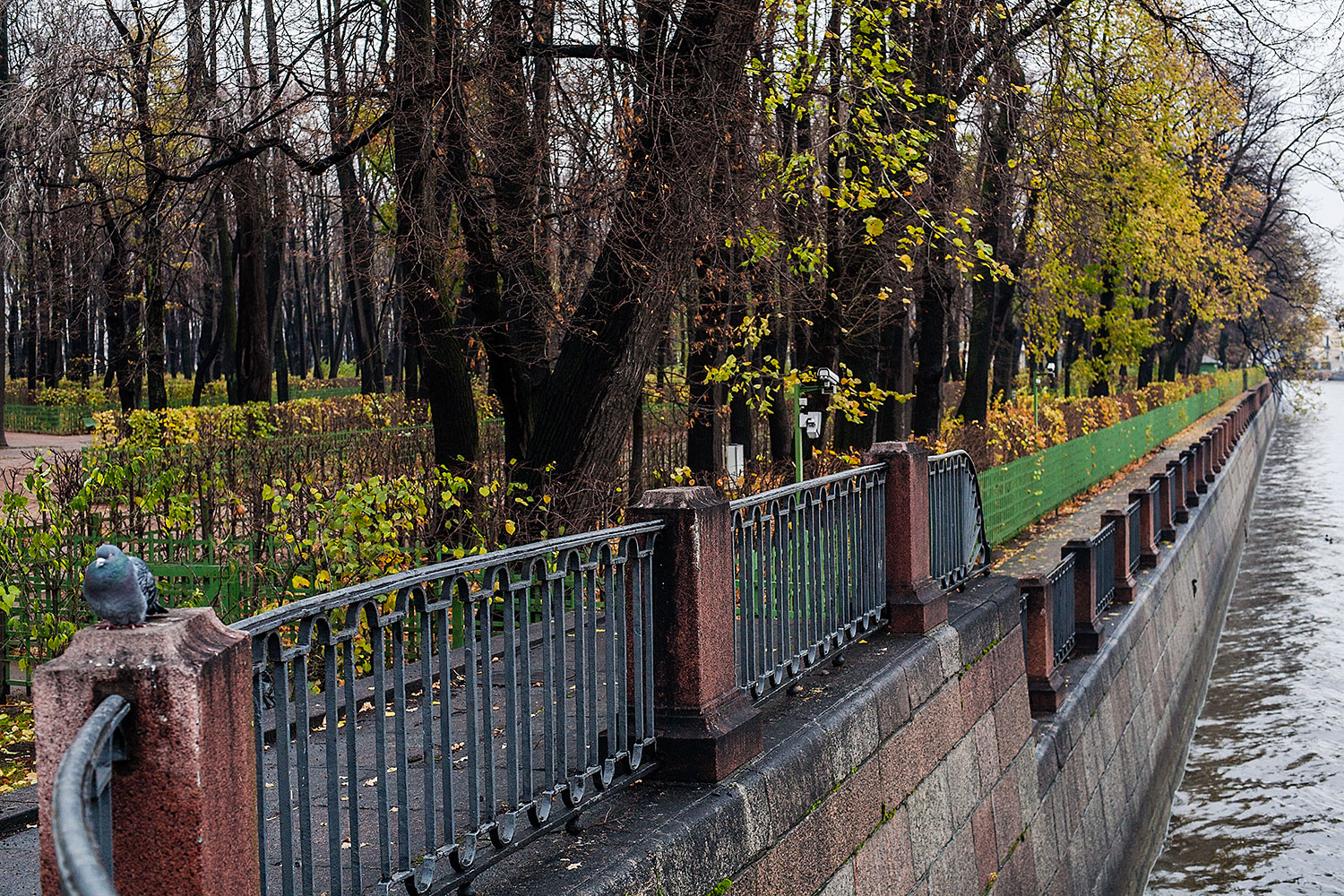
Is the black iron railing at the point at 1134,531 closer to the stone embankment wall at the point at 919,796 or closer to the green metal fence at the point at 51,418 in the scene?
the stone embankment wall at the point at 919,796

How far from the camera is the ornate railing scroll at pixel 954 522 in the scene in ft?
25.1

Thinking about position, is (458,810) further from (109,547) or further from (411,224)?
(411,224)

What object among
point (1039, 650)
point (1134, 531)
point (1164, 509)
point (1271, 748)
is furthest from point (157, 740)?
point (1164, 509)

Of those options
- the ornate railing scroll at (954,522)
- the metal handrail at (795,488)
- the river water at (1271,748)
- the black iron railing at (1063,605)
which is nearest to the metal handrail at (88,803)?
the metal handrail at (795,488)

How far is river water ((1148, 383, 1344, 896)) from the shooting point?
11.6 meters

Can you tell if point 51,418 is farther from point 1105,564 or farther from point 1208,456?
point 1105,564

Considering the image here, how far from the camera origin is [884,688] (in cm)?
573

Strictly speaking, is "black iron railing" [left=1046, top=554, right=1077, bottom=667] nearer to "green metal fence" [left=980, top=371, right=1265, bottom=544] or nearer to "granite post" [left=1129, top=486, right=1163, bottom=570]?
"green metal fence" [left=980, top=371, right=1265, bottom=544]

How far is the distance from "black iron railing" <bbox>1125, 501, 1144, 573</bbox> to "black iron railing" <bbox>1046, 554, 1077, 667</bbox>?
288 cm

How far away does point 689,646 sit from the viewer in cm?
455

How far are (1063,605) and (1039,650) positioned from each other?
1.36 metres

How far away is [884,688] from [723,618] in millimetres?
1274

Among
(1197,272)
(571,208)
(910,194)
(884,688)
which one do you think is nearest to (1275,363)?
(1197,272)

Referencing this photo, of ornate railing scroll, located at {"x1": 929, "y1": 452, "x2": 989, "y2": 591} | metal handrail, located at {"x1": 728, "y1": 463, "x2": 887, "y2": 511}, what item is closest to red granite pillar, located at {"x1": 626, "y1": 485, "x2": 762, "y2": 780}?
metal handrail, located at {"x1": 728, "y1": 463, "x2": 887, "y2": 511}
